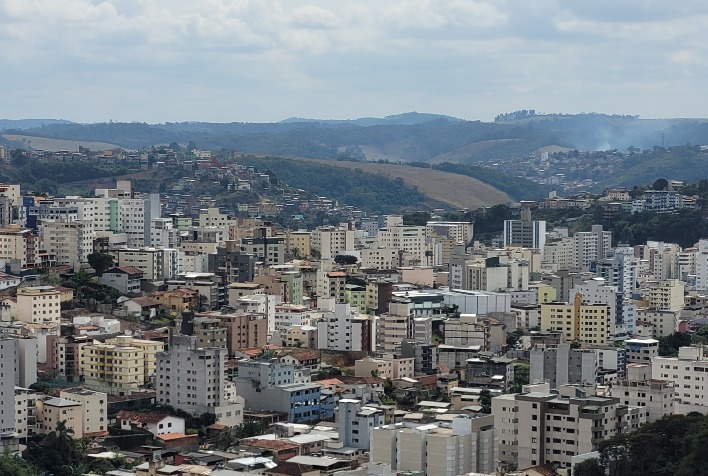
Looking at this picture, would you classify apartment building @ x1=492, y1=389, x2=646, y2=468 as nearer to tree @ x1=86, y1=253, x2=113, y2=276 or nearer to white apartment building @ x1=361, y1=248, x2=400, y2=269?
tree @ x1=86, y1=253, x2=113, y2=276

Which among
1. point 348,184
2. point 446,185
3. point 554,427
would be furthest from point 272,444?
point 446,185

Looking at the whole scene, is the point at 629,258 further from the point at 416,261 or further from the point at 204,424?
the point at 204,424

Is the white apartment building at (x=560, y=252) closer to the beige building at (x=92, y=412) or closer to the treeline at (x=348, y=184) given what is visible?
the beige building at (x=92, y=412)

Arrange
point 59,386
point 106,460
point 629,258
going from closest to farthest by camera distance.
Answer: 1. point 106,460
2. point 59,386
3. point 629,258

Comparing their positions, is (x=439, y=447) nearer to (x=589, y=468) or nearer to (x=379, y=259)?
(x=589, y=468)

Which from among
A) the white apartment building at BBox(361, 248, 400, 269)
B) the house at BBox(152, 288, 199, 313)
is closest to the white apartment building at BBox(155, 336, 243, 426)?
the house at BBox(152, 288, 199, 313)

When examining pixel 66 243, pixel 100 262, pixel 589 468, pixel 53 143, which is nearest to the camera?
pixel 589 468

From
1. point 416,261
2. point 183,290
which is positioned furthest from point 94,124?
point 183,290
